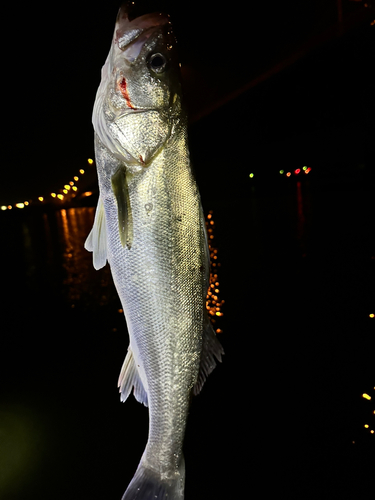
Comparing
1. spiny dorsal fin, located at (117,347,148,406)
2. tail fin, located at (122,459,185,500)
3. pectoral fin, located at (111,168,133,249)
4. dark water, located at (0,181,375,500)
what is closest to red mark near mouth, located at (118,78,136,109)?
pectoral fin, located at (111,168,133,249)

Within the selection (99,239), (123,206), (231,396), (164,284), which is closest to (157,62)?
(123,206)

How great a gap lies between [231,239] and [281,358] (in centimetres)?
783

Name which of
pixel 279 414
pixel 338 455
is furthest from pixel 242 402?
pixel 338 455

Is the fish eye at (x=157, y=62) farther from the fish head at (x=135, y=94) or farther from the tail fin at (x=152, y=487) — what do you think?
the tail fin at (x=152, y=487)

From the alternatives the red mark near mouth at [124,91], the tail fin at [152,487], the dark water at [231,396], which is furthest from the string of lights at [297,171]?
the tail fin at [152,487]

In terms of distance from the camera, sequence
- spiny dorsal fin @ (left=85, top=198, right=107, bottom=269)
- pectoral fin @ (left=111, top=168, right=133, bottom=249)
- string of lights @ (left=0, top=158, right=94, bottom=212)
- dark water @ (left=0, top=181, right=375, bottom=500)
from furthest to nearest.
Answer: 1. string of lights @ (left=0, top=158, right=94, bottom=212)
2. dark water @ (left=0, top=181, right=375, bottom=500)
3. spiny dorsal fin @ (left=85, top=198, right=107, bottom=269)
4. pectoral fin @ (left=111, top=168, right=133, bottom=249)

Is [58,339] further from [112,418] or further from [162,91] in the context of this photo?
[162,91]

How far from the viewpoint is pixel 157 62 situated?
5.11 feet

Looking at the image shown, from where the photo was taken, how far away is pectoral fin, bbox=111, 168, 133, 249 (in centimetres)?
145

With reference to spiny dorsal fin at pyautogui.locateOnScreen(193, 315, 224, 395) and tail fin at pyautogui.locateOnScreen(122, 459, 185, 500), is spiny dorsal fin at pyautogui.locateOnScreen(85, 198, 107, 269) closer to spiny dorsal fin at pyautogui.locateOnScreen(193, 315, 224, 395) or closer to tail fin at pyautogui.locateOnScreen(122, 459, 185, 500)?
spiny dorsal fin at pyautogui.locateOnScreen(193, 315, 224, 395)

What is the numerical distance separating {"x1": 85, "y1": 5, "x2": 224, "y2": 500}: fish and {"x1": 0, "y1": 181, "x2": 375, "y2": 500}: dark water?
1.67 metres

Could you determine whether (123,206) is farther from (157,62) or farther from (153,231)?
(157,62)

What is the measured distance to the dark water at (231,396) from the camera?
9.28 ft

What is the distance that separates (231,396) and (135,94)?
10.7ft
